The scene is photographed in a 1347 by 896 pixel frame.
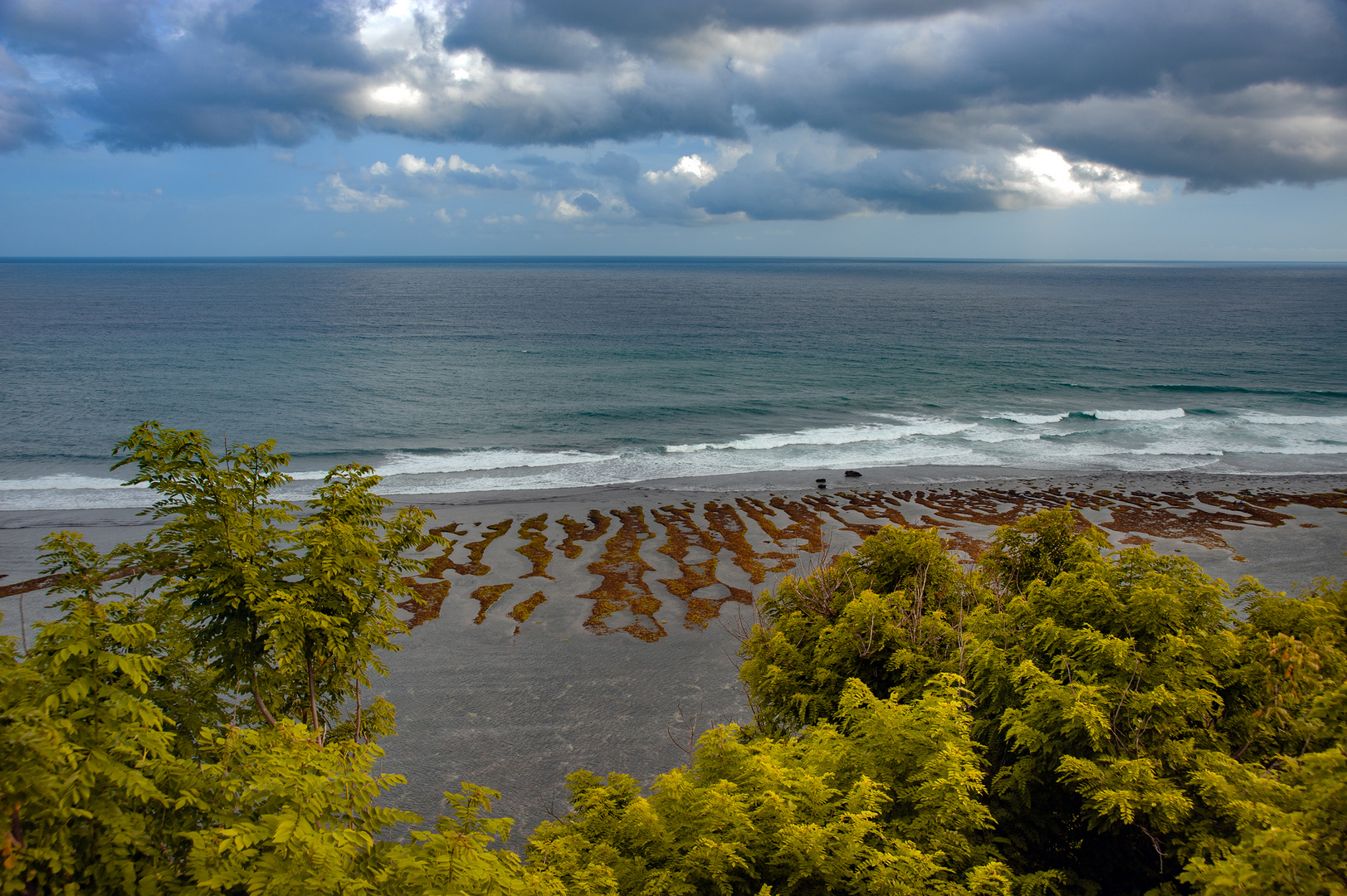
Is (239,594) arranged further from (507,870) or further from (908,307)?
(908,307)

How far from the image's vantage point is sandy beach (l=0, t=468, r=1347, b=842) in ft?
60.7

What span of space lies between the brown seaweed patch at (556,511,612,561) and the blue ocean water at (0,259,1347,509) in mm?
7616

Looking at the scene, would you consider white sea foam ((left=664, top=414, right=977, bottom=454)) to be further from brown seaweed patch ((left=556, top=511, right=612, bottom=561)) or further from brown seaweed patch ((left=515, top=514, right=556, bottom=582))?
brown seaweed patch ((left=515, top=514, right=556, bottom=582))

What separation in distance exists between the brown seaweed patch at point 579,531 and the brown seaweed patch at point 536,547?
0.89 meters

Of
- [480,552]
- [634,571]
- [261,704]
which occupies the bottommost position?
[634,571]

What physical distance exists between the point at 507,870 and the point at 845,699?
21.0 feet

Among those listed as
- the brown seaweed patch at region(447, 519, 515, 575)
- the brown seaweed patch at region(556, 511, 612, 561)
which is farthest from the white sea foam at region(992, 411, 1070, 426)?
the brown seaweed patch at region(447, 519, 515, 575)

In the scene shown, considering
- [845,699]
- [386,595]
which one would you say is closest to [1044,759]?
[845,699]

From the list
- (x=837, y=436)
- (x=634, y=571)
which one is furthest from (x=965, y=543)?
(x=837, y=436)

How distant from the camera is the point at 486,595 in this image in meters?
27.2

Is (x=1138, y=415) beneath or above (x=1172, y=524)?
above

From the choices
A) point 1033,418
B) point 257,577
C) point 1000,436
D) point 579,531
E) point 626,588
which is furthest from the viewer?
point 1033,418

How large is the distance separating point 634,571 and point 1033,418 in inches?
1749

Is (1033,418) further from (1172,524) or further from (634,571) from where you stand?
(634,571)
